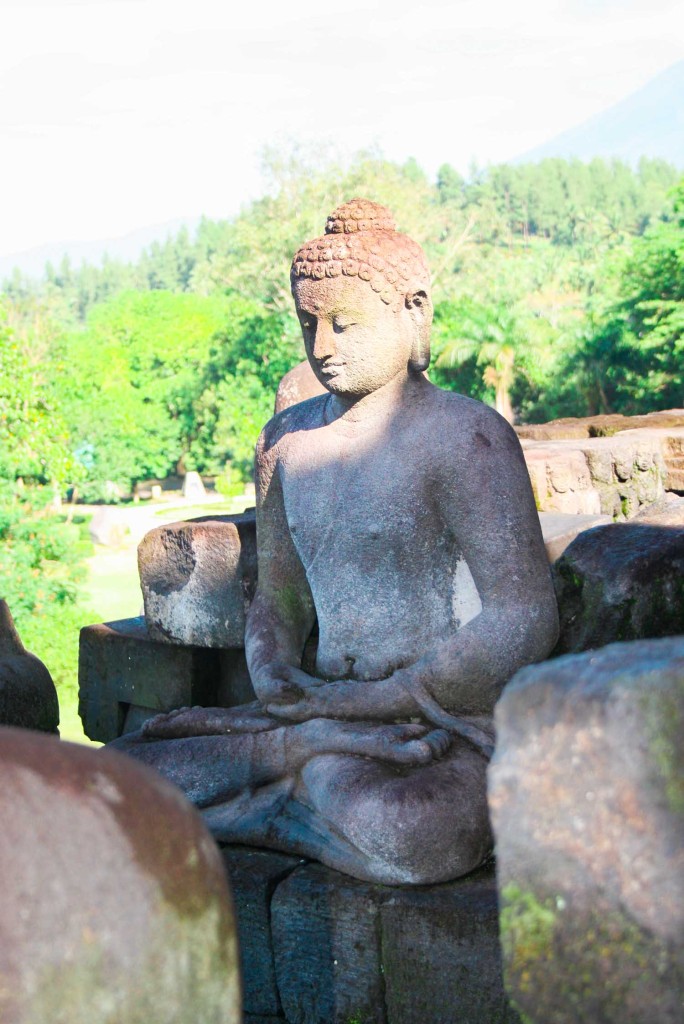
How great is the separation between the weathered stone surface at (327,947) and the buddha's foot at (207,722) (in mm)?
441

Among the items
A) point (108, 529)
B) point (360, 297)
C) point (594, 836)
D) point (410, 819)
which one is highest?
point (360, 297)

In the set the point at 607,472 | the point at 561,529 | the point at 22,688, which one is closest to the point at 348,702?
the point at 561,529

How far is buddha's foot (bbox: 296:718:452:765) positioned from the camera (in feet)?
9.29

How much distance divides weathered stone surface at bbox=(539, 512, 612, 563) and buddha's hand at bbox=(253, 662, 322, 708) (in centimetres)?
71

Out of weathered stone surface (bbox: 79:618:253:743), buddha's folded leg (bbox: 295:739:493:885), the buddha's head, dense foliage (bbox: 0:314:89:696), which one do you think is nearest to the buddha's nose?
the buddha's head

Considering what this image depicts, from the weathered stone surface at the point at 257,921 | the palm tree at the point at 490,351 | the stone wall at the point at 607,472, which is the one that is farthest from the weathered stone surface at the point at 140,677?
the palm tree at the point at 490,351

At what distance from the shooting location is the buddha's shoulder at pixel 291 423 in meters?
3.42

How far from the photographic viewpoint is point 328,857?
9.17 feet

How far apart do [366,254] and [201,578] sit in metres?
1.19

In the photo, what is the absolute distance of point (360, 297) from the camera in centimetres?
315

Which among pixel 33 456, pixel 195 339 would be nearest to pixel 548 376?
pixel 33 456

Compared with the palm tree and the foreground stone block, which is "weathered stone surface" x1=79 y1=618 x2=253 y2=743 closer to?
the foreground stone block

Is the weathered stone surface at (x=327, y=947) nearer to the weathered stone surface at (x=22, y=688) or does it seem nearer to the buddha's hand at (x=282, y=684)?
the buddha's hand at (x=282, y=684)

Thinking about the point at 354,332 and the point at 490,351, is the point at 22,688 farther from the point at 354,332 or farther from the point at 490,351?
the point at 490,351
